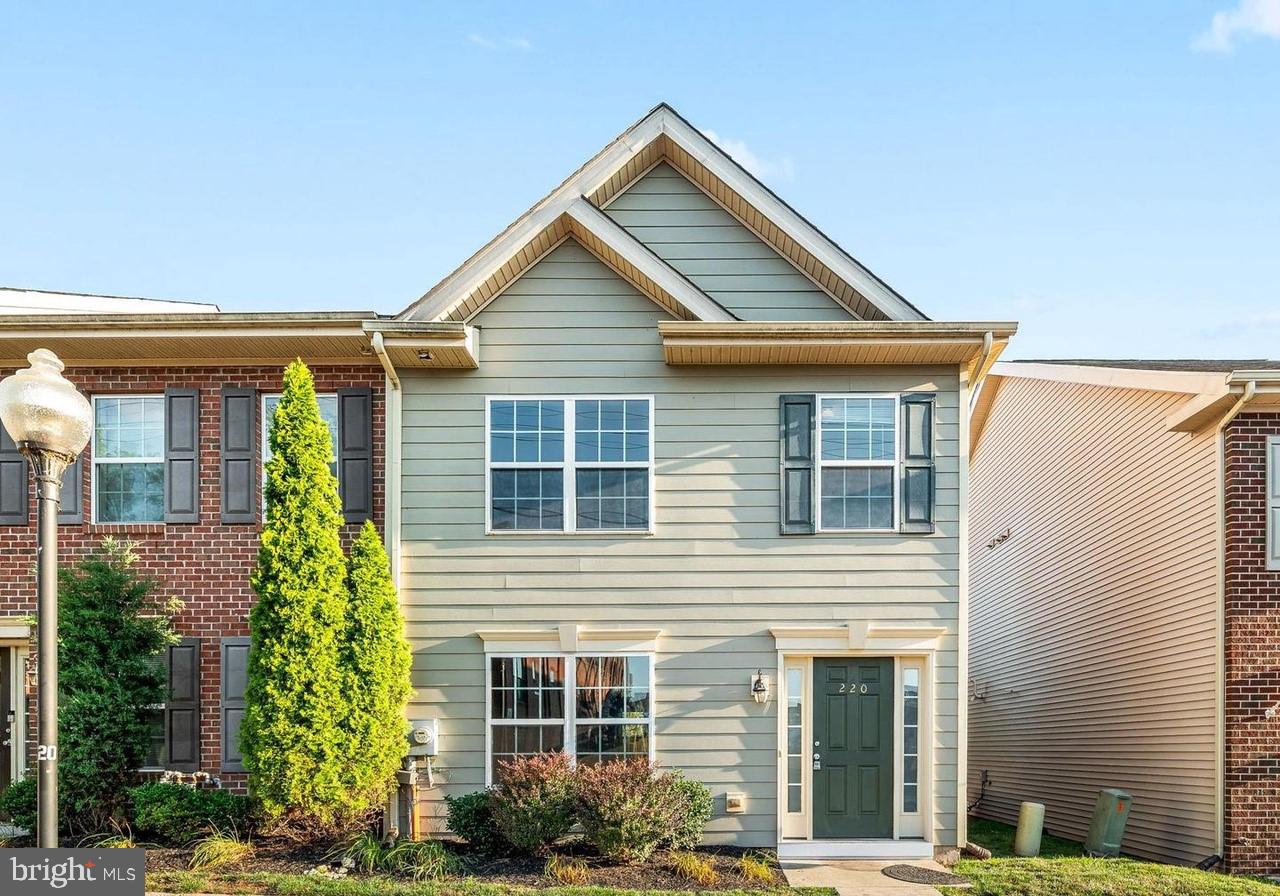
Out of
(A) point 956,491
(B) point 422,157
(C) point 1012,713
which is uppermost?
(B) point 422,157

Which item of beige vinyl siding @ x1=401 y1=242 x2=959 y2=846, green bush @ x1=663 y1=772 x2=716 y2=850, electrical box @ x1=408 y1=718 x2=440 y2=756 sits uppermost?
beige vinyl siding @ x1=401 y1=242 x2=959 y2=846

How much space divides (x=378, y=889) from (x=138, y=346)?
5765mm

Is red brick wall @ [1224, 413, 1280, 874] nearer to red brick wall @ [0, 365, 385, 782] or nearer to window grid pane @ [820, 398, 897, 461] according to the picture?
window grid pane @ [820, 398, 897, 461]

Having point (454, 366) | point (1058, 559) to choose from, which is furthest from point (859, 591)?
point (1058, 559)

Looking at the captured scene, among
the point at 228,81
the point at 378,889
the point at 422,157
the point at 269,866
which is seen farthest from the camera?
the point at 228,81

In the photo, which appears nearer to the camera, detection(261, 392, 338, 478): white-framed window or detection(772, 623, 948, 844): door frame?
detection(772, 623, 948, 844): door frame

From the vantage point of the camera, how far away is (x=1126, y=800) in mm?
11727

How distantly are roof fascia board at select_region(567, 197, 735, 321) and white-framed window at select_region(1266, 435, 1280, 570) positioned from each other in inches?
219

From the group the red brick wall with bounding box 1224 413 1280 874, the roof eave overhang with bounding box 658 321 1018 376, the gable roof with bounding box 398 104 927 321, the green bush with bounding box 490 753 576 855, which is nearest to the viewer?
the green bush with bounding box 490 753 576 855

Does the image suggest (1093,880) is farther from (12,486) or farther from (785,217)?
(12,486)

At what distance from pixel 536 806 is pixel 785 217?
6.15 meters

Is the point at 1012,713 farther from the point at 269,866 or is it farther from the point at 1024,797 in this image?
the point at 269,866

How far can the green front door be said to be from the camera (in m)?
10.5

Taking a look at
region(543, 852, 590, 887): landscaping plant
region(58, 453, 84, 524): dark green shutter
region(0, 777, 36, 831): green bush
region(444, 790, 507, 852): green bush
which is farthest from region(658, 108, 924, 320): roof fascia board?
region(0, 777, 36, 831): green bush
